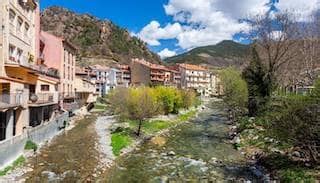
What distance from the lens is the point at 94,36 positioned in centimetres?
18050

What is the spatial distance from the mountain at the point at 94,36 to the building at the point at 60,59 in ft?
330

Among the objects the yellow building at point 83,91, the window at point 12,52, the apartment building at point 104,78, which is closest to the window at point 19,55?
the window at point 12,52

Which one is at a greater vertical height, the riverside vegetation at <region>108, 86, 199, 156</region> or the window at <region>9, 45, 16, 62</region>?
the window at <region>9, 45, 16, 62</region>

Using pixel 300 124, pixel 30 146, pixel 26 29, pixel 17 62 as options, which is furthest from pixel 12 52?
pixel 300 124

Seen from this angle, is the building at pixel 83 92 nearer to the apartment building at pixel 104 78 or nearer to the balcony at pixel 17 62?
the balcony at pixel 17 62

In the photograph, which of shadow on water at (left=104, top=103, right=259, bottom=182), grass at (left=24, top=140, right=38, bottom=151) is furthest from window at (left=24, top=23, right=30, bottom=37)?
shadow on water at (left=104, top=103, right=259, bottom=182)

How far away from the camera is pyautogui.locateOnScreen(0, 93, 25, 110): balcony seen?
26.4 meters

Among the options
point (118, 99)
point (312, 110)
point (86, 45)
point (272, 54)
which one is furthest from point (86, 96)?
point (86, 45)

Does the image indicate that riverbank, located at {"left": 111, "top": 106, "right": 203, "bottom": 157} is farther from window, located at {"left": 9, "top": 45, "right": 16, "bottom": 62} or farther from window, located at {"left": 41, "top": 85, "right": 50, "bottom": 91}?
window, located at {"left": 9, "top": 45, "right": 16, "bottom": 62}

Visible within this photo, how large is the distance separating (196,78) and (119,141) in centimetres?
13686

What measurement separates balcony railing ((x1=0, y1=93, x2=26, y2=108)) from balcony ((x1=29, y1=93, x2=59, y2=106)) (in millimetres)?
3857

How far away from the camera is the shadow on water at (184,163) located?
970 inches

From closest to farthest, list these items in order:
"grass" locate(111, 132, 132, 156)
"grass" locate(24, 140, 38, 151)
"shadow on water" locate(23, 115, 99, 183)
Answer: "shadow on water" locate(23, 115, 99, 183) < "grass" locate(24, 140, 38, 151) < "grass" locate(111, 132, 132, 156)

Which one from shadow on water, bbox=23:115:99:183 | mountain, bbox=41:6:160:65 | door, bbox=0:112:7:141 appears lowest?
shadow on water, bbox=23:115:99:183
